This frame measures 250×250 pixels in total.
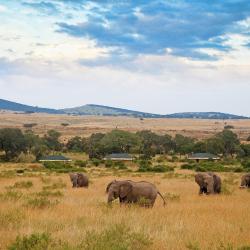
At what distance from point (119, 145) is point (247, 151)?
26.6 metres

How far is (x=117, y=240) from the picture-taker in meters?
9.30

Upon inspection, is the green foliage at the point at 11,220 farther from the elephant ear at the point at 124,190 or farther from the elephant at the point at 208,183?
the elephant at the point at 208,183

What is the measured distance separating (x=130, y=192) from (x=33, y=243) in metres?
8.10

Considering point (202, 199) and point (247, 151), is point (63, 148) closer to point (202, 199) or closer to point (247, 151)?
point (247, 151)

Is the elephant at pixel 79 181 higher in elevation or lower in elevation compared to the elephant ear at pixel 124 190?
lower

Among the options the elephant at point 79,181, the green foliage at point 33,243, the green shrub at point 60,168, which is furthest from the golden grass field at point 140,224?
the green shrub at point 60,168

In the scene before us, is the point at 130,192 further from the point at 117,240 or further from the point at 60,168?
the point at 60,168

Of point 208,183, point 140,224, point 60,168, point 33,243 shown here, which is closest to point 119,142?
point 60,168

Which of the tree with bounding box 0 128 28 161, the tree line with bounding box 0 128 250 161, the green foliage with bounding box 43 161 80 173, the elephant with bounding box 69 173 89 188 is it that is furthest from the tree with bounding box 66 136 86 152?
the elephant with bounding box 69 173 89 188

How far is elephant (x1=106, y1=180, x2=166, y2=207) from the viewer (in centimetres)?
1658

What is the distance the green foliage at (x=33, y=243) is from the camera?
8625mm

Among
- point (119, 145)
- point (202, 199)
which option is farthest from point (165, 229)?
point (119, 145)

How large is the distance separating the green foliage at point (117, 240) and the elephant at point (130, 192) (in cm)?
613

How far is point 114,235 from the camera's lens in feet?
32.0
